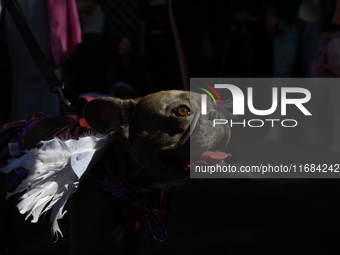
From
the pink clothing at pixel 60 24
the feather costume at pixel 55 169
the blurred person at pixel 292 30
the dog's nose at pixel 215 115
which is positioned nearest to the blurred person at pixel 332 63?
the blurred person at pixel 292 30

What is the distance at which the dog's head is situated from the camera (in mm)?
1966

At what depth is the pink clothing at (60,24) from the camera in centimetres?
317

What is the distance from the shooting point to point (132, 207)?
6.91 ft

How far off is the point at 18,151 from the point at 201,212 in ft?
4.89

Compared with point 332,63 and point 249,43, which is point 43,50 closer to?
point 332,63

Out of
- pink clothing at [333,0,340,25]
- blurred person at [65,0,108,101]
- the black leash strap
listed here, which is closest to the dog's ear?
the black leash strap

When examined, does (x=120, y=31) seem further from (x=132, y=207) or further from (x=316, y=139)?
(x=132, y=207)

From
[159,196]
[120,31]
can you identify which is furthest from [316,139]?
[120,31]

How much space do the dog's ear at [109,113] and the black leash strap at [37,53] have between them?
498 millimetres

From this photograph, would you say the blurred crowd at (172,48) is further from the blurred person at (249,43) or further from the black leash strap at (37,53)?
the black leash strap at (37,53)

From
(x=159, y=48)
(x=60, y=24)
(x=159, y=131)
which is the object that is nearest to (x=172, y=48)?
(x=159, y=48)

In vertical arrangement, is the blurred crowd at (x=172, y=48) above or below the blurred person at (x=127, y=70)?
above

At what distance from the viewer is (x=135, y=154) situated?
79.0 inches

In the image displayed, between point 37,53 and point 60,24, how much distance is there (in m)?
0.64
